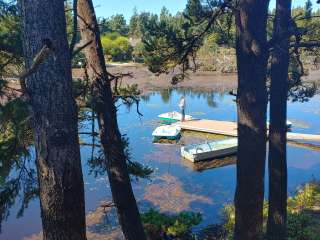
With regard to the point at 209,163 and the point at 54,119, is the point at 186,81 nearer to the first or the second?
the point at 209,163

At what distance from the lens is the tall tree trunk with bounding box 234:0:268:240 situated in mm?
5836

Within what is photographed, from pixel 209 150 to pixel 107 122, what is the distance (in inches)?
569

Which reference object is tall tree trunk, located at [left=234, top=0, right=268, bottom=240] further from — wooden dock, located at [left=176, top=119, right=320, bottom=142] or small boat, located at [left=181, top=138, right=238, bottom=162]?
wooden dock, located at [left=176, top=119, right=320, bottom=142]

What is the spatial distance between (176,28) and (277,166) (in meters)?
3.73

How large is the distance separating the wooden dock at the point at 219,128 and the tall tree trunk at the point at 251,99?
1847 cm

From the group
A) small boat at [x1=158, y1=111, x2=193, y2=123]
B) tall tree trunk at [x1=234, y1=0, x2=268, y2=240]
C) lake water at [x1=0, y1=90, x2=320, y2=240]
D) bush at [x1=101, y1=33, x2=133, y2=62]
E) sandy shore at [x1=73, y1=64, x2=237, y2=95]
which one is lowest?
lake water at [x1=0, y1=90, x2=320, y2=240]

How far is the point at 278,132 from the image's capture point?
8.71 metres

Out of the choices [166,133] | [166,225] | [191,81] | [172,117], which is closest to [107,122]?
[166,225]

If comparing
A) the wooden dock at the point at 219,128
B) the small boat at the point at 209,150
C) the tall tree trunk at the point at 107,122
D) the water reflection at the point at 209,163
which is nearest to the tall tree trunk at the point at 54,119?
the tall tree trunk at the point at 107,122

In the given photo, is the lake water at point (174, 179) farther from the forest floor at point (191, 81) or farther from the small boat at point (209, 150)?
the forest floor at point (191, 81)

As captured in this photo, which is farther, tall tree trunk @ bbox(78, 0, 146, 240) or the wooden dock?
the wooden dock

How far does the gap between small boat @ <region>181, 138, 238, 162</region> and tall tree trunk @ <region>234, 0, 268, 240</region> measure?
14193mm

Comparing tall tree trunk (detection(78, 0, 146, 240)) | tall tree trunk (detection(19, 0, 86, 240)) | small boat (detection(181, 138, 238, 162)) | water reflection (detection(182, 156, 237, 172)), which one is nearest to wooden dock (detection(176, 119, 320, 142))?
small boat (detection(181, 138, 238, 162))

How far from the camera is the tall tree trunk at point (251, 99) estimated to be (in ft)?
19.1
